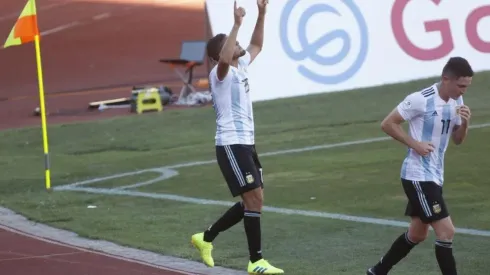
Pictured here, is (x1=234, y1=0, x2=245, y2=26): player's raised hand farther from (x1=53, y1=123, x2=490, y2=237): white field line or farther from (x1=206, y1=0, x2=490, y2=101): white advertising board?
(x1=206, y1=0, x2=490, y2=101): white advertising board

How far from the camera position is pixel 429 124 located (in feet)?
26.8

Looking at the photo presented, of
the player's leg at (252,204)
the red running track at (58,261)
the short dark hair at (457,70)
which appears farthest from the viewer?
the red running track at (58,261)

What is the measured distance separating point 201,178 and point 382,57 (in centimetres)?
727

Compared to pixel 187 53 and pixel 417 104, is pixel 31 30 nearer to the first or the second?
pixel 417 104

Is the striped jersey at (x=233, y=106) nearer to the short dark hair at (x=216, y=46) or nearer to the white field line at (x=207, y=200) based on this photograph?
the short dark hair at (x=216, y=46)

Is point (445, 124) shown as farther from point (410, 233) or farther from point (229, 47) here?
point (229, 47)

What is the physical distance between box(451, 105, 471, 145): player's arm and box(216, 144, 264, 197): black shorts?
1.72 meters

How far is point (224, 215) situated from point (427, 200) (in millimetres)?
2136

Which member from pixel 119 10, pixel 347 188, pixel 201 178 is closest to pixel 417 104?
pixel 347 188

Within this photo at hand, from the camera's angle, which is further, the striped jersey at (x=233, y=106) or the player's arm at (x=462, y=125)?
the striped jersey at (x=233, y=106)

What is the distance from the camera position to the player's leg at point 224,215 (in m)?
9.18

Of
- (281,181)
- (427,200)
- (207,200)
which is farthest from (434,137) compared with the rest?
(281,181)

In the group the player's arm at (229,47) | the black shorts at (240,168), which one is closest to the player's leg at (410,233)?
the black shorts at (240,168)

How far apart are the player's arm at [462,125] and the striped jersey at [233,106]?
1.78 meters
